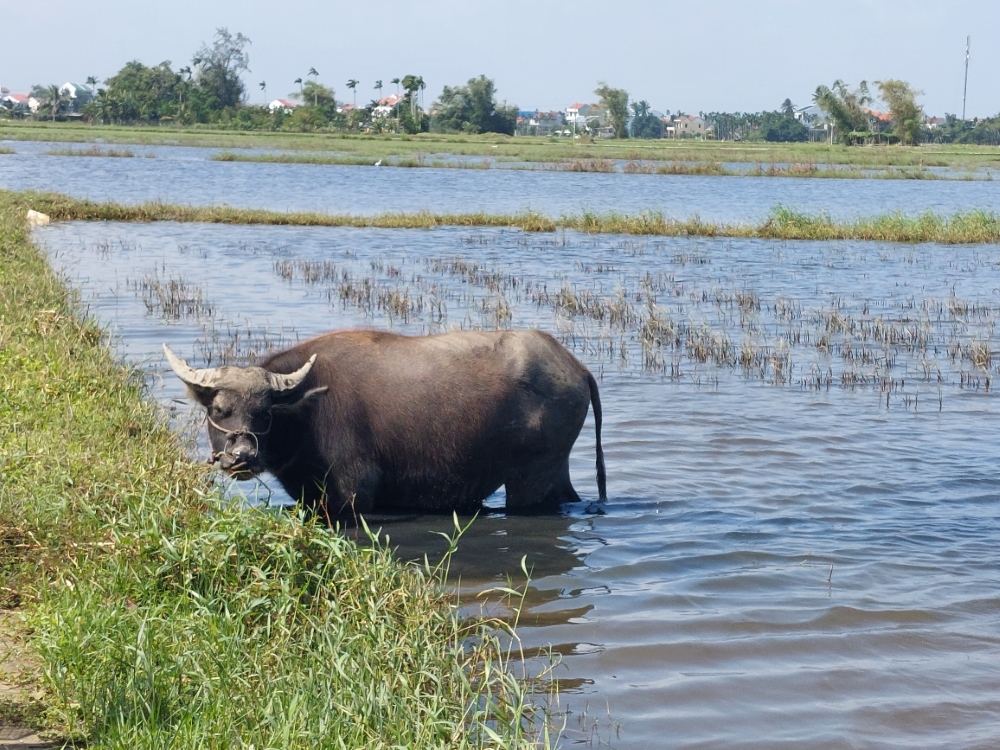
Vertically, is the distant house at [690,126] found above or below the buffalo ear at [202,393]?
above

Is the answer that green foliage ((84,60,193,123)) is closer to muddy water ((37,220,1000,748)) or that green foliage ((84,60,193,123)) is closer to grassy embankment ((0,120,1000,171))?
grassy embankment ((0,120,1000,171))

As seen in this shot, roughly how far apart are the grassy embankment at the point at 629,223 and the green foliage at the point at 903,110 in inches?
2133

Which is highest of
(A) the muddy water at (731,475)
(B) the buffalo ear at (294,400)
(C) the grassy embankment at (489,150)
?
(C) the grassy embankment at (489,150)

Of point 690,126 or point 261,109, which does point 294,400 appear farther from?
point 690,126

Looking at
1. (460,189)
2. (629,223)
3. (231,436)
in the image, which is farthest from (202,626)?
(460,189)

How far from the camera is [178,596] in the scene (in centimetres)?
383

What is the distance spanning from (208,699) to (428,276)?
13472 mm

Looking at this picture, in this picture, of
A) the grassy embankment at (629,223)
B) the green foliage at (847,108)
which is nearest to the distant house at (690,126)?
the green foliage at (847,108)

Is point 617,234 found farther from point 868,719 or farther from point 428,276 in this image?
point 868,719

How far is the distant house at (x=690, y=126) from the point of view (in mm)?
167488

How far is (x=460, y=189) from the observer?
36094 millimetres

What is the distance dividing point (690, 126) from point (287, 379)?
18347 centimetres

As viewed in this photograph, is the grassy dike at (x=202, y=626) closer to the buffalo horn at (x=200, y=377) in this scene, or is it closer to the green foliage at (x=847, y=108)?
the buffalo horn at (x=200, y=377)

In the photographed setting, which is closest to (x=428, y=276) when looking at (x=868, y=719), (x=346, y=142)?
(x=868, y=719)
